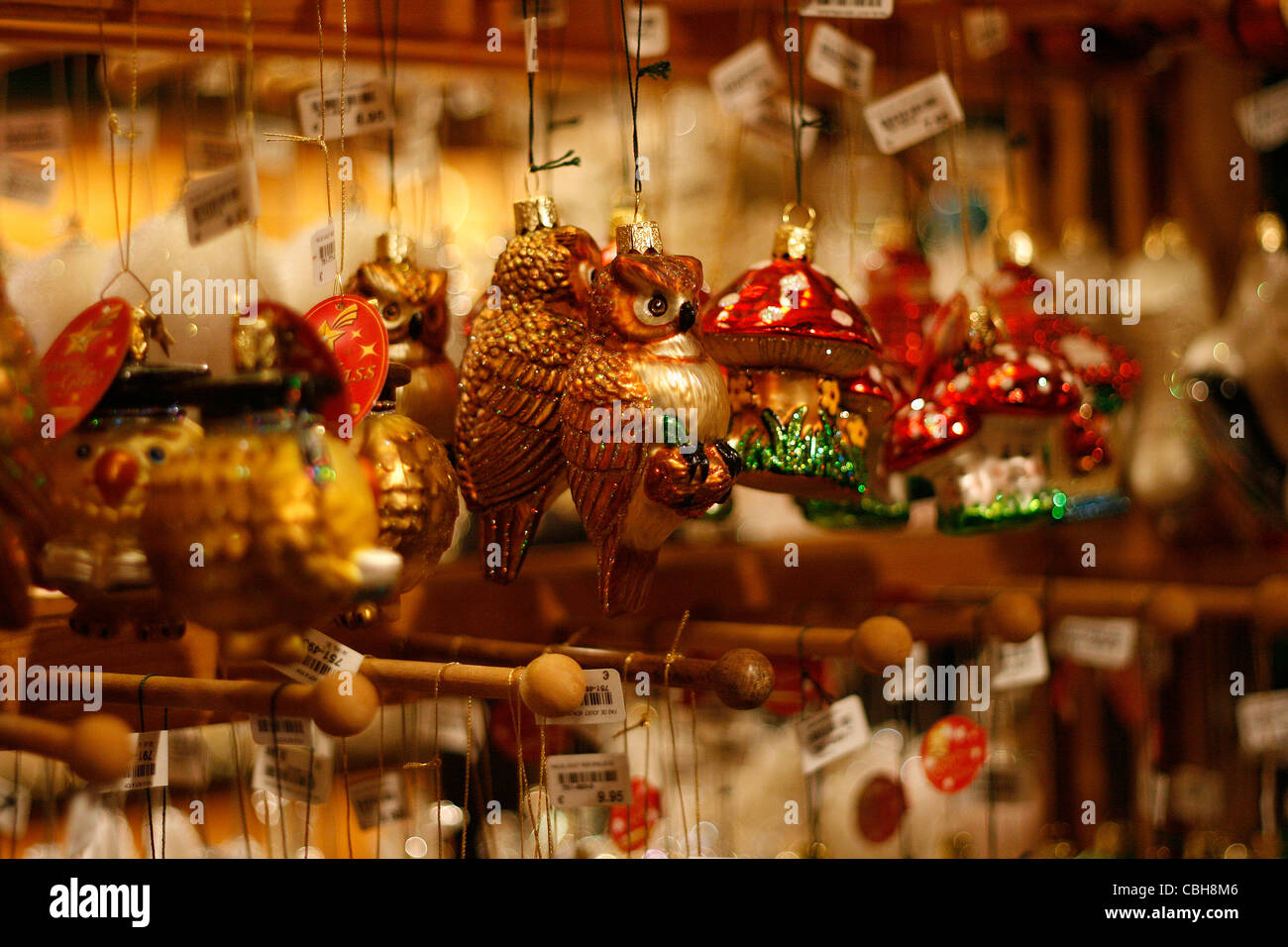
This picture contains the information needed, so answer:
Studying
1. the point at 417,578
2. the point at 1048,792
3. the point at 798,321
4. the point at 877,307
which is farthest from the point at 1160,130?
the point at 417,578

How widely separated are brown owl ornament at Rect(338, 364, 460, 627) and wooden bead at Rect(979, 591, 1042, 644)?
1.76 feet

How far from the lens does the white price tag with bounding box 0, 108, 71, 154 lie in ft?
3.71

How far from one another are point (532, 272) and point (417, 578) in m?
0.26

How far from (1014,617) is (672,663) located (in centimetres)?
37

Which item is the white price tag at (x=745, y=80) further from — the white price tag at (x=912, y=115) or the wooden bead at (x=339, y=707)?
the wooden bead at (x=339, y=707)

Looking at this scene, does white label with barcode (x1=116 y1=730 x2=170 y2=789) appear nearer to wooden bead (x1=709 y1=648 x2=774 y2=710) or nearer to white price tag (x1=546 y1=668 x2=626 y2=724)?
white price tag (x1=546 y1=668 x2=626 y2=724)

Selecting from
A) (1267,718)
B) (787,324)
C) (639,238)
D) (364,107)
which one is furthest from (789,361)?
(1267,718)

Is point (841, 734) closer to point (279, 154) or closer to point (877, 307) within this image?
point (877, 307)

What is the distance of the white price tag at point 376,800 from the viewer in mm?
1107

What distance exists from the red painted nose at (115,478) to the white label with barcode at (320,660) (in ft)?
0.63

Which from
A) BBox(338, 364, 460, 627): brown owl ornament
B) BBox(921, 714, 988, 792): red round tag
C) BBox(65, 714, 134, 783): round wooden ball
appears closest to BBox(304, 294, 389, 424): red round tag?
BBox(338, 364, 460, 627): brown owl ornament

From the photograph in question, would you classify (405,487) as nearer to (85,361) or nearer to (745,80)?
(85,361)

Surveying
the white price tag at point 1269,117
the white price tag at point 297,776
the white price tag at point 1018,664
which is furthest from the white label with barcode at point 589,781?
the white price tag at point 1269,117

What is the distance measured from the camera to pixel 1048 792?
1969 mm
